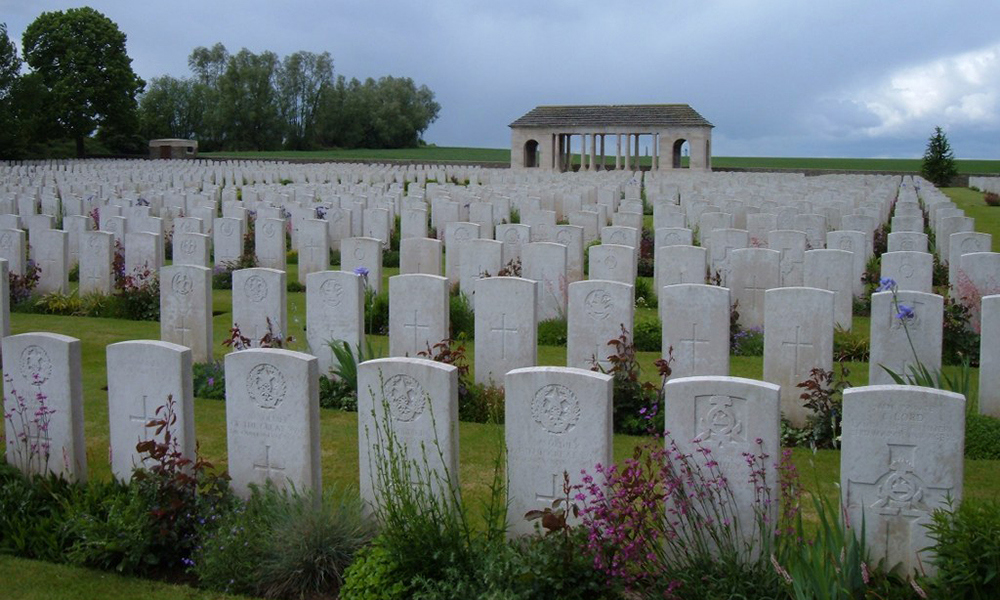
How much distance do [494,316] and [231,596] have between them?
11.9ft

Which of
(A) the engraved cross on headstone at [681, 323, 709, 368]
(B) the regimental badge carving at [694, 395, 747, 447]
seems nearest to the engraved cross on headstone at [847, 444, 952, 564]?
(B) the regimental badge carving at [694, 395, 747, 447]

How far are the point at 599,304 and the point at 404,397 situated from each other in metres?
3.11

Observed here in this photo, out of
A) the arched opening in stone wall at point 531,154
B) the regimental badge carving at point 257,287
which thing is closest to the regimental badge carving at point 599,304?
the regimental badge carving at point 257,287

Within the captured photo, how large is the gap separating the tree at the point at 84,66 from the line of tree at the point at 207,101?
0.19ft

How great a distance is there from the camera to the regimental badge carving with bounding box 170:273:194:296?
30.8 ft

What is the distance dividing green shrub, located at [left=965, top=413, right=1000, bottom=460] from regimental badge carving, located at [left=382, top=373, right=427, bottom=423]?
402 cm

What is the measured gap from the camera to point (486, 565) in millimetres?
4750

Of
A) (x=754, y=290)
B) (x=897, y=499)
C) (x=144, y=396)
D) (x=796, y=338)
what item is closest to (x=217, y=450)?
(x=144, y=396)

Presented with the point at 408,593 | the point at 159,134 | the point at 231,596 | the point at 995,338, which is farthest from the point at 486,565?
the point at 159,134

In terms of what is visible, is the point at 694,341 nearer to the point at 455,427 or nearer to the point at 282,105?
the point at 455,427

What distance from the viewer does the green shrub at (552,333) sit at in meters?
10.7

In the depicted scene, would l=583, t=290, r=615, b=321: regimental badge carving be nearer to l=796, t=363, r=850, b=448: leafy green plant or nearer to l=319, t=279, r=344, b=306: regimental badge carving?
l=796, t=363, r=850, b=448: leafy green plant

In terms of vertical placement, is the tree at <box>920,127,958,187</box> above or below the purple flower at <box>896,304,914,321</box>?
above

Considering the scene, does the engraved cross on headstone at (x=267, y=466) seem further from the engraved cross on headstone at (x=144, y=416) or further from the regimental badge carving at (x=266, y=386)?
the engraved cross on headstone at (x=144, y=416)
